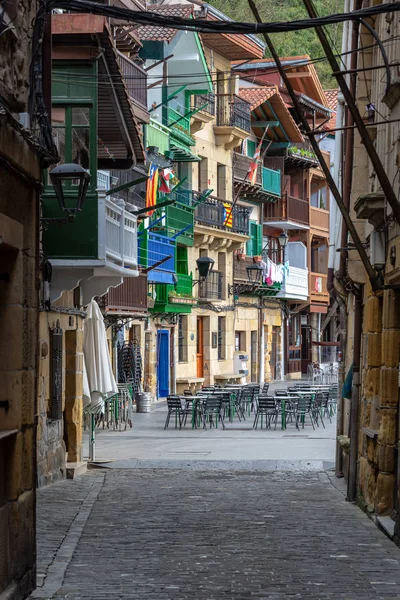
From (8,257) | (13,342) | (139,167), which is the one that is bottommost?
(13,342)

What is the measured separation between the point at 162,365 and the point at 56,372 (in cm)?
2328

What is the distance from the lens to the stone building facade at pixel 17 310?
331 inches

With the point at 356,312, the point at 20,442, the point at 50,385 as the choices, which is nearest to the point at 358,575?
the point at 20,442

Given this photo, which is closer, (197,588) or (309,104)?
(197,588)

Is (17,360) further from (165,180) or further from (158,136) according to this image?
(158,136)

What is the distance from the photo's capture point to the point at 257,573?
9969 mm

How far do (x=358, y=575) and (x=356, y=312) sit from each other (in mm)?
6407

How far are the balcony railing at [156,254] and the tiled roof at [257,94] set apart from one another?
13.3 metres

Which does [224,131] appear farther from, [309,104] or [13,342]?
[13,342]

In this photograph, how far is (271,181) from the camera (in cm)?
5266

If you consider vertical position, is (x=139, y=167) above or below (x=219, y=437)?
above

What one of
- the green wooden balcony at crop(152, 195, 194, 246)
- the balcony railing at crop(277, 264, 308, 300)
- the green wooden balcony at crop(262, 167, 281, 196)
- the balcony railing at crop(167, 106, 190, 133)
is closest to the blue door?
the green wooden balcony at crop(152, 195, 194, 246)

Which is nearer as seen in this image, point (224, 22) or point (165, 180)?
point (224, 22)

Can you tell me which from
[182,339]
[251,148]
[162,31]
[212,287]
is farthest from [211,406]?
[251,148]
